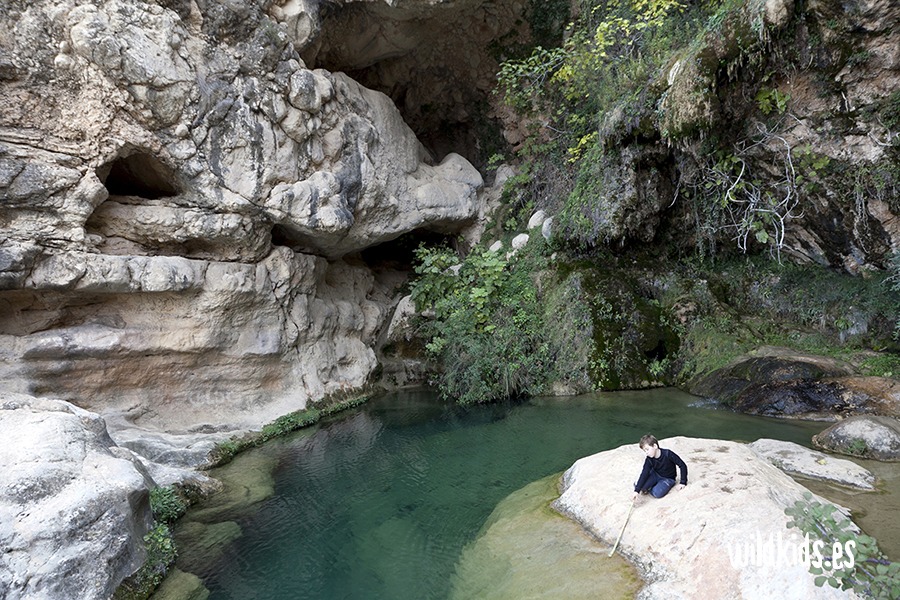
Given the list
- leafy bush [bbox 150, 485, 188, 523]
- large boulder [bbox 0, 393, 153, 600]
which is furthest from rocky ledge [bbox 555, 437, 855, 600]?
leafy bush [bbox 150, 485, 188, 523]

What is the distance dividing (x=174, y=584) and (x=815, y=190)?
415 inches

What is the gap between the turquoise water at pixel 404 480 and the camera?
185 inches

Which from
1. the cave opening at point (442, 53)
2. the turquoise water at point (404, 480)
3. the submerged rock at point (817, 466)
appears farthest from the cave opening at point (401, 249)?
the submerged rock at point (817, 466)

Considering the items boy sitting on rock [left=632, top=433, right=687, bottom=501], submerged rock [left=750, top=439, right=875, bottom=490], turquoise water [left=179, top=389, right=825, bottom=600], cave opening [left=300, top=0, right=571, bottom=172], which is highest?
cave opening [left=300, top=0, right=571, bottom=172]

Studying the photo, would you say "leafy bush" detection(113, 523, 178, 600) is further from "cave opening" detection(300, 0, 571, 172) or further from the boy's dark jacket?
"cave opening" detection(300, 0, 571, 172)

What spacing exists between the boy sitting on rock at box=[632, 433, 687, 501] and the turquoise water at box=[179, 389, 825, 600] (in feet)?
1.59

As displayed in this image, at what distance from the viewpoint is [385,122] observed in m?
12.2

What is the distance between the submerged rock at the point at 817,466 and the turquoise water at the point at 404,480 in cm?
112

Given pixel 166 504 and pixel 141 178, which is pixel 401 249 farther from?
pixel 166 504

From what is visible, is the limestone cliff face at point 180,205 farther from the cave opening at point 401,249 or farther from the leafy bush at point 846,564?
the leafy bush at point 846,564

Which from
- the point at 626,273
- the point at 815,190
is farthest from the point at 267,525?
the point at 815,190

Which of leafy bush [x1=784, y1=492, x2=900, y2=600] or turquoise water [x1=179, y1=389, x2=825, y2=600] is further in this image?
turquoise water [x1=179, y1=389, x2=825, y2=600]

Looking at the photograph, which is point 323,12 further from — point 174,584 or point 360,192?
point 174,584

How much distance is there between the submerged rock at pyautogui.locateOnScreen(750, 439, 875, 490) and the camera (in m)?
5.12
